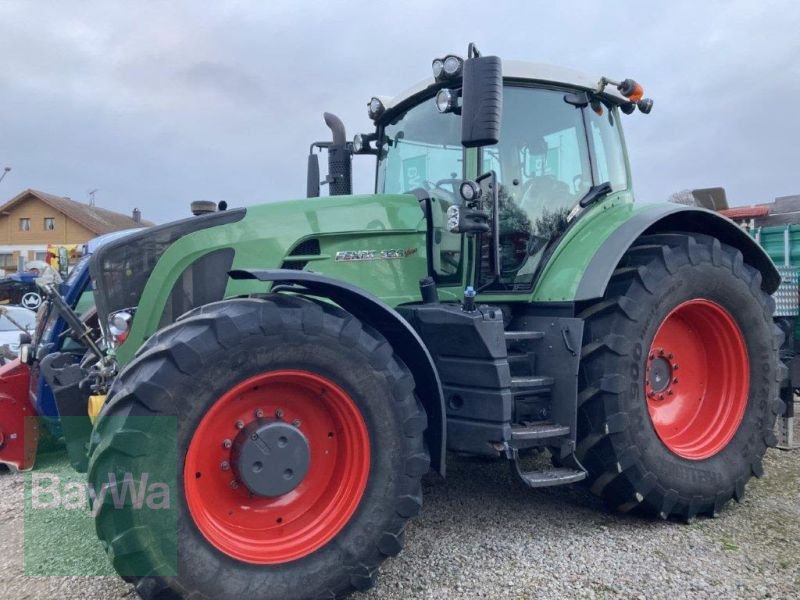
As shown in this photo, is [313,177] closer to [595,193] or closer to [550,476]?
[595,193]

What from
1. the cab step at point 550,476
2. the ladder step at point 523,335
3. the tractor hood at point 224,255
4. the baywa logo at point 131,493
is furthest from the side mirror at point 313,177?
the baywa logo at point 131,493

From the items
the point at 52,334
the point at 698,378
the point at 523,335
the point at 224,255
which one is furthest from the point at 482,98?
the point at 52,334

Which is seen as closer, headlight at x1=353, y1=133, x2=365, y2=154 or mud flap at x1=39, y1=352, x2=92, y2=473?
mud flap at x1=39, y1=352, x2=92, y2=473

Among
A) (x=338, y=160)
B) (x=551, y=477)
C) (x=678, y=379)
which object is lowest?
(x=551, y=477)

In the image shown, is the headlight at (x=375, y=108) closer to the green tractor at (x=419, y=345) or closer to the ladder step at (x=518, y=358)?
the green tractor at (x=419, y=345)

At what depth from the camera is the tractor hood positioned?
3232 millimetres

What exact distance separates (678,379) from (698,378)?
18cm

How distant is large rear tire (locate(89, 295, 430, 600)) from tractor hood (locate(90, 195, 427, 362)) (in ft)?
2.16

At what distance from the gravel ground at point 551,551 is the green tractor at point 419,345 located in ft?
0.71

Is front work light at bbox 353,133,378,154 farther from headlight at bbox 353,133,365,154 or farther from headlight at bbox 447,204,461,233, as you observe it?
headlight at bbox 447,204,461,233

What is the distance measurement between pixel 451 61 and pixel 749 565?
2.93m

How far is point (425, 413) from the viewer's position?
2855 millimetres

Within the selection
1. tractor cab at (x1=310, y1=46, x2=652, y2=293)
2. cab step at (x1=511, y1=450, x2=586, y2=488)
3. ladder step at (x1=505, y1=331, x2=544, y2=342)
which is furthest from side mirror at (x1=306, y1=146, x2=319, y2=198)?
cab step at (x1=511, y1=450, x2=586, y2=488)

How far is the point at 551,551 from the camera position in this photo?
3166 millimetres
